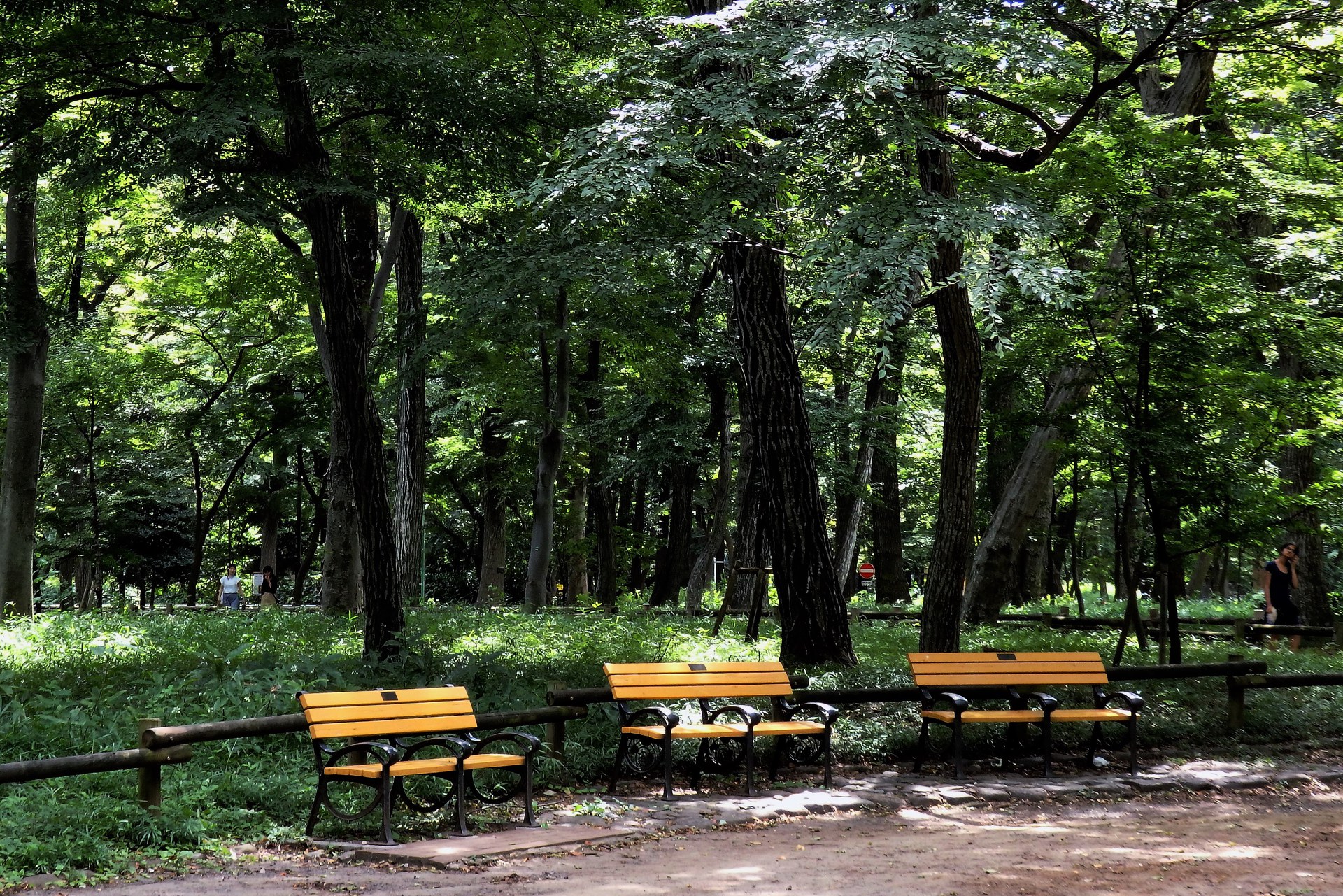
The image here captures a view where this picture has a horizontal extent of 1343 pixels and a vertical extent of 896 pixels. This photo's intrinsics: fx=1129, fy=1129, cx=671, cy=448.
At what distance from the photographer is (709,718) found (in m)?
8.54

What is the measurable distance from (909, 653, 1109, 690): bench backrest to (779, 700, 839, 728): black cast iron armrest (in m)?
0.89

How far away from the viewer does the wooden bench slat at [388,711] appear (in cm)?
675

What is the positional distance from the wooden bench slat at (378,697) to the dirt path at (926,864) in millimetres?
1033

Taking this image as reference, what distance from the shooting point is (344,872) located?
5.82 m

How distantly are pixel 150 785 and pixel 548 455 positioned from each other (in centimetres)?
1232

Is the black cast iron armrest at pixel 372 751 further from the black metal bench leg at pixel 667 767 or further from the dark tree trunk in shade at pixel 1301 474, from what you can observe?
the dark tree trunk in shade at pixel 1301 474

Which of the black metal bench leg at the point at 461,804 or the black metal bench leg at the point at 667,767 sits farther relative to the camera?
the black metal bench leg at the point at 667,767

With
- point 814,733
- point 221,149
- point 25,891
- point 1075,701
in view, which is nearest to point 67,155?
point 221,149

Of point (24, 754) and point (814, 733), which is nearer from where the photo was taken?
point (24, 754)

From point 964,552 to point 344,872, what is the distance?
7.15 metres

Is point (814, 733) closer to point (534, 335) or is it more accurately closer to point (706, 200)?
point (706, 200)

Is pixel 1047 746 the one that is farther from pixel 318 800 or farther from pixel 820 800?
pixel 318 800

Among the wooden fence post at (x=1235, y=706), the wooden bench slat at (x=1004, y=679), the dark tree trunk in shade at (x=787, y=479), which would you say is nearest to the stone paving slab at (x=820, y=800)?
the wooden bench slat at (x=1004, y=679)

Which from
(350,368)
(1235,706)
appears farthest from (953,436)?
(350,368)
